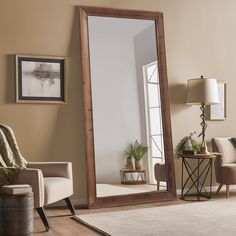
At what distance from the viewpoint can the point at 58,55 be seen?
16.1 feet

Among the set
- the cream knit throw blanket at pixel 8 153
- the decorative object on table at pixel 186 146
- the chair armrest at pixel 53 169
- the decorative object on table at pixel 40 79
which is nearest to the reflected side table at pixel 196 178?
the decorative object on table at pixel 186 146

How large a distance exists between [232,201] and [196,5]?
104 inches

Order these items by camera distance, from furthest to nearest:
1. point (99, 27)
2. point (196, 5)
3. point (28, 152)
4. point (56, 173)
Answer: point (196, 5), point (99, 27), point (28, 152), point (56, 173)

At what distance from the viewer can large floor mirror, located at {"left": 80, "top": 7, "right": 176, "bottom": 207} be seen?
192 inches

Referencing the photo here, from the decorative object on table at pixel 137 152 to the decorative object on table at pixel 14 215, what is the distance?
1947 millimetres

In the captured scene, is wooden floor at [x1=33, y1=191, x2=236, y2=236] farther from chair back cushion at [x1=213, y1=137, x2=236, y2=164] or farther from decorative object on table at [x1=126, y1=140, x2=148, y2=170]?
chair back cushion at [x1=213, y1=137, x2=236, y2=164]

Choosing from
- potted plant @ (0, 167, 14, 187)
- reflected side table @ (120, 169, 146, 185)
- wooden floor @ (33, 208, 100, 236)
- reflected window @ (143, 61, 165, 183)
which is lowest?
wooden floor @ (33, 208, 100, 236)

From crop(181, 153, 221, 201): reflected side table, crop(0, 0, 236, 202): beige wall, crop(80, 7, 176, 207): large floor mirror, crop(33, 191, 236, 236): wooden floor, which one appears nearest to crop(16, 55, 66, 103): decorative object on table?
crop(0, 0, 236, 202): beige wall

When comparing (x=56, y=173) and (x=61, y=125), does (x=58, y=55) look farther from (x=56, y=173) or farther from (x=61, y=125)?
(x=56, y=173)

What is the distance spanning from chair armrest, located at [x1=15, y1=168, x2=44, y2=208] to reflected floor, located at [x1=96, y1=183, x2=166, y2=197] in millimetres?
1337

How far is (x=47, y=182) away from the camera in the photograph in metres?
3.76

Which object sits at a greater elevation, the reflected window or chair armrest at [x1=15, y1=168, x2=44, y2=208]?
the reflected window

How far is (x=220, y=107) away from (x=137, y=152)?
A: 149 cm

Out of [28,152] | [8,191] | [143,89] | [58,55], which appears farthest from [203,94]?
[8,191]
